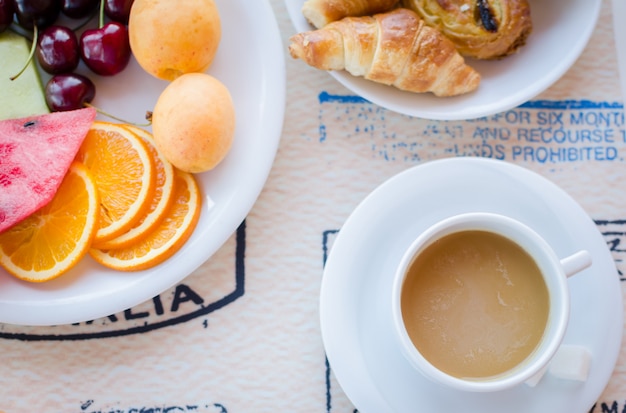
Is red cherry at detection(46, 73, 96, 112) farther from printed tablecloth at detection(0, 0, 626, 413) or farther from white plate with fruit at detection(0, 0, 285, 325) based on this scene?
printed tablecloth at detection(0, 0, 626, 413)

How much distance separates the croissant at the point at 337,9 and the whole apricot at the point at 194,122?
17 cm

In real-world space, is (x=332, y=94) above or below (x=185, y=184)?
above

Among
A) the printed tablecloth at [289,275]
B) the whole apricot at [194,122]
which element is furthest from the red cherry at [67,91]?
the printed tablecloth at [289,275]

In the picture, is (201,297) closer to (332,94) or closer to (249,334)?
(249,334)

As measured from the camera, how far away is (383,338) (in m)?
0.98

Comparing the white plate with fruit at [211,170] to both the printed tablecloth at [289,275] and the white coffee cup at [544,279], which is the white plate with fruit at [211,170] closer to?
the printed tablecloth at [289,275]

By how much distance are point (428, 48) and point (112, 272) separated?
56 centimetres

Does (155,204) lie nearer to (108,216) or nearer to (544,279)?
(108,216)

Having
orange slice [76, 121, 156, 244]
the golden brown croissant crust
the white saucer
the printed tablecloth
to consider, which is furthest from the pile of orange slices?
the golden brown croissant crust

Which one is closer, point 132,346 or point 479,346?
point 479,346

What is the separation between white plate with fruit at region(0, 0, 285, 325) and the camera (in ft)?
3.36

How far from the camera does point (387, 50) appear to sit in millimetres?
1015

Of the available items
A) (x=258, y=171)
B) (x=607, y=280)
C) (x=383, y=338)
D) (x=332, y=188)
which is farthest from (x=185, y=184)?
(x=607, y=280)

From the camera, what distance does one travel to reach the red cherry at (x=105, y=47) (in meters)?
1.03
